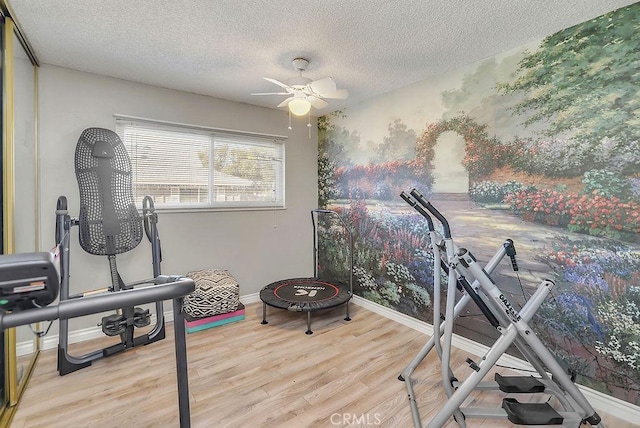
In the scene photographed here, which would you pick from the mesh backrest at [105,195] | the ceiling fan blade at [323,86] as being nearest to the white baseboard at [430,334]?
the mesh backrest at [105,195]

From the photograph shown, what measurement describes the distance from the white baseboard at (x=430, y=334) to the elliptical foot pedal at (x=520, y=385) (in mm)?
382

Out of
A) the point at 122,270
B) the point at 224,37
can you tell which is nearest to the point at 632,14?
the point at 224,37

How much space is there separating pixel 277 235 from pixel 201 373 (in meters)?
1.97

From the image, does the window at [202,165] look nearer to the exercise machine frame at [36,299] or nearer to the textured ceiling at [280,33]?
the textured ceiling at [280,33]

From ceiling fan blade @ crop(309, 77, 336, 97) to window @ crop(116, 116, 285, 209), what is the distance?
1.62m

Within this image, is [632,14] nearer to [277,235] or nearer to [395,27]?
[395,27]

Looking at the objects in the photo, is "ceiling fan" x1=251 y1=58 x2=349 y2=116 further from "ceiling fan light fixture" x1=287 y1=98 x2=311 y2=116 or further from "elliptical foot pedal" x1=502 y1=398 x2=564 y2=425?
"elliptical foot pedal" x1=502 y1=398 x2=564 y2=425

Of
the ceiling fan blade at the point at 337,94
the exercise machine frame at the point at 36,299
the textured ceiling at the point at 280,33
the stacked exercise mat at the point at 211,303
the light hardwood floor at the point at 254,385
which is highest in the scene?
the textured ceiling at the point at 280,33

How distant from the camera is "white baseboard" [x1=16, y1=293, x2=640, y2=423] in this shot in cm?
187

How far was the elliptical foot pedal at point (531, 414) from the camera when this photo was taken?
5.28 ft

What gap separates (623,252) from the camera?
1.86m

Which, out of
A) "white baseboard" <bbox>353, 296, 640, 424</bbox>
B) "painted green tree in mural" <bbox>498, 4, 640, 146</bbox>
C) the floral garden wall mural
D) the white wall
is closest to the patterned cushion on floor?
the white wall

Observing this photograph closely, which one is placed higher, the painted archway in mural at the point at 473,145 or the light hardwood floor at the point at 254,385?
the painted archway in mural at the point at 473,145

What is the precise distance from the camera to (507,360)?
2.39 meters
